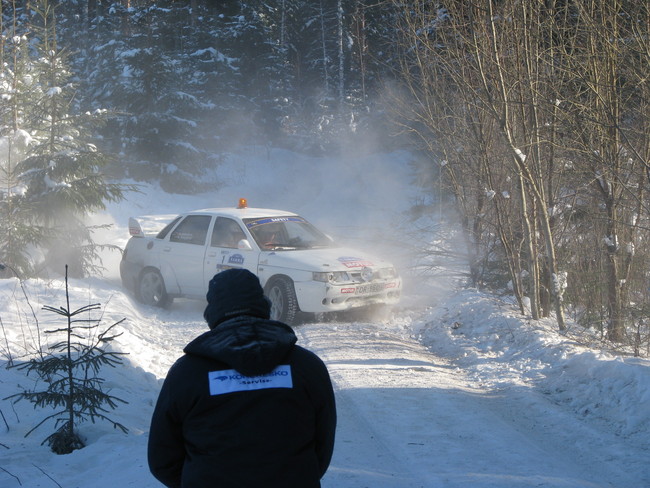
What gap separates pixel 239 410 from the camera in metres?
2.20

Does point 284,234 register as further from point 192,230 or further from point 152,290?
point 152,290

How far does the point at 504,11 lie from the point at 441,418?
5.38 meters

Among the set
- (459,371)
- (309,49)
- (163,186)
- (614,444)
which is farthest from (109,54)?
(614,444)

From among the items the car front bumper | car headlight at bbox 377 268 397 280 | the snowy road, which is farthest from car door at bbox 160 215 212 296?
the snowy road

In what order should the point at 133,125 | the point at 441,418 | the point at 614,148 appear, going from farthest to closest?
the point at 133,125 < the point at 614,148 < the point at 441,418

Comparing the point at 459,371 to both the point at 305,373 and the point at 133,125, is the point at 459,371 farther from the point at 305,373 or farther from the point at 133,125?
the point at 133,125

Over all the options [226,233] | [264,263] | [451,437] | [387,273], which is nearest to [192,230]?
[226,233]

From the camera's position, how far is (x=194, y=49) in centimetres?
3650

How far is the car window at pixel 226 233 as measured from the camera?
34.0 ft

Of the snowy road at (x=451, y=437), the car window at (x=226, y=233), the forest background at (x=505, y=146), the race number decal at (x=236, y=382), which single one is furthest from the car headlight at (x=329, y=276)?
the race number decal at (x=236, y=382)

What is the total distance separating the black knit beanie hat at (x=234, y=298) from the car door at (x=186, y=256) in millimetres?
8211

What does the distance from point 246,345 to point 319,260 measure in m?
7.27

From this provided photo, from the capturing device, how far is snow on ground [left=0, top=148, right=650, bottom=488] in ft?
14.2

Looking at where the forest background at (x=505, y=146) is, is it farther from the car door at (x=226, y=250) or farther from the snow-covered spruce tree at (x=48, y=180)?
the car door at (x=226, y=250)
